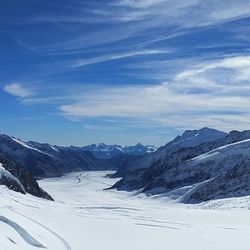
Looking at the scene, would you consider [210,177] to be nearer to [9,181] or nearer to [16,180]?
[16,180]

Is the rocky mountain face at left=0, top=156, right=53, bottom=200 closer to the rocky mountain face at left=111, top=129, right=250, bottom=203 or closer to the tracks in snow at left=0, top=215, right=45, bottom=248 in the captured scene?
the rocky mountain face at left=111, top=129, right=250, bottom=203

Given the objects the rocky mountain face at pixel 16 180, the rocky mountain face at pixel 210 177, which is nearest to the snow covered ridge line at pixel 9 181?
the rocky mountain face at pixel 16 180

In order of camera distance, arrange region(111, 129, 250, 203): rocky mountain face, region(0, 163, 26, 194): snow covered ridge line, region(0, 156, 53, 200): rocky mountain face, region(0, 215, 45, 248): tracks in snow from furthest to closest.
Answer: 1. region(111, 129, 250, 203): rocky mountain face
2. region(0, 156, 53, 200): rocky mountain face
3. region(0, 163, 26, 194): snow covered ridge line
4. region(0, 215, 45, 248): tracks in snow

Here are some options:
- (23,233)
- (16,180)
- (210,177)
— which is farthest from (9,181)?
(210,177)

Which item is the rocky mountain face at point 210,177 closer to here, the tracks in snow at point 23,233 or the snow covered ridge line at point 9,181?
the snow covered ridge line at point 9,181

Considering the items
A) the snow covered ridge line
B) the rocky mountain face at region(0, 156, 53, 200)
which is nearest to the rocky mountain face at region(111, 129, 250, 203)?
the rocky mountain face at region(0, 156, 53, 200)

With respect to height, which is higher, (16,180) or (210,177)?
(210,177)

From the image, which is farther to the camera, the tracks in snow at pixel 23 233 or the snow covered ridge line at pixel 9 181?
the snow covered ridge line at pixel 9 181

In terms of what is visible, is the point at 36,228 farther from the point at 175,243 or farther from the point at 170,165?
the point at 170,165

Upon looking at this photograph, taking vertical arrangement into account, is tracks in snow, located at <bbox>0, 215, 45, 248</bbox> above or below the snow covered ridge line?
below

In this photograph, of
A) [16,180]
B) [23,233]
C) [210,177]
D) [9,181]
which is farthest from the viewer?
[210,177]

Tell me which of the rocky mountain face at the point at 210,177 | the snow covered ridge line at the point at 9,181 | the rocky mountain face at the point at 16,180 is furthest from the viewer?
the rocky mountain face at the point at 210,177
